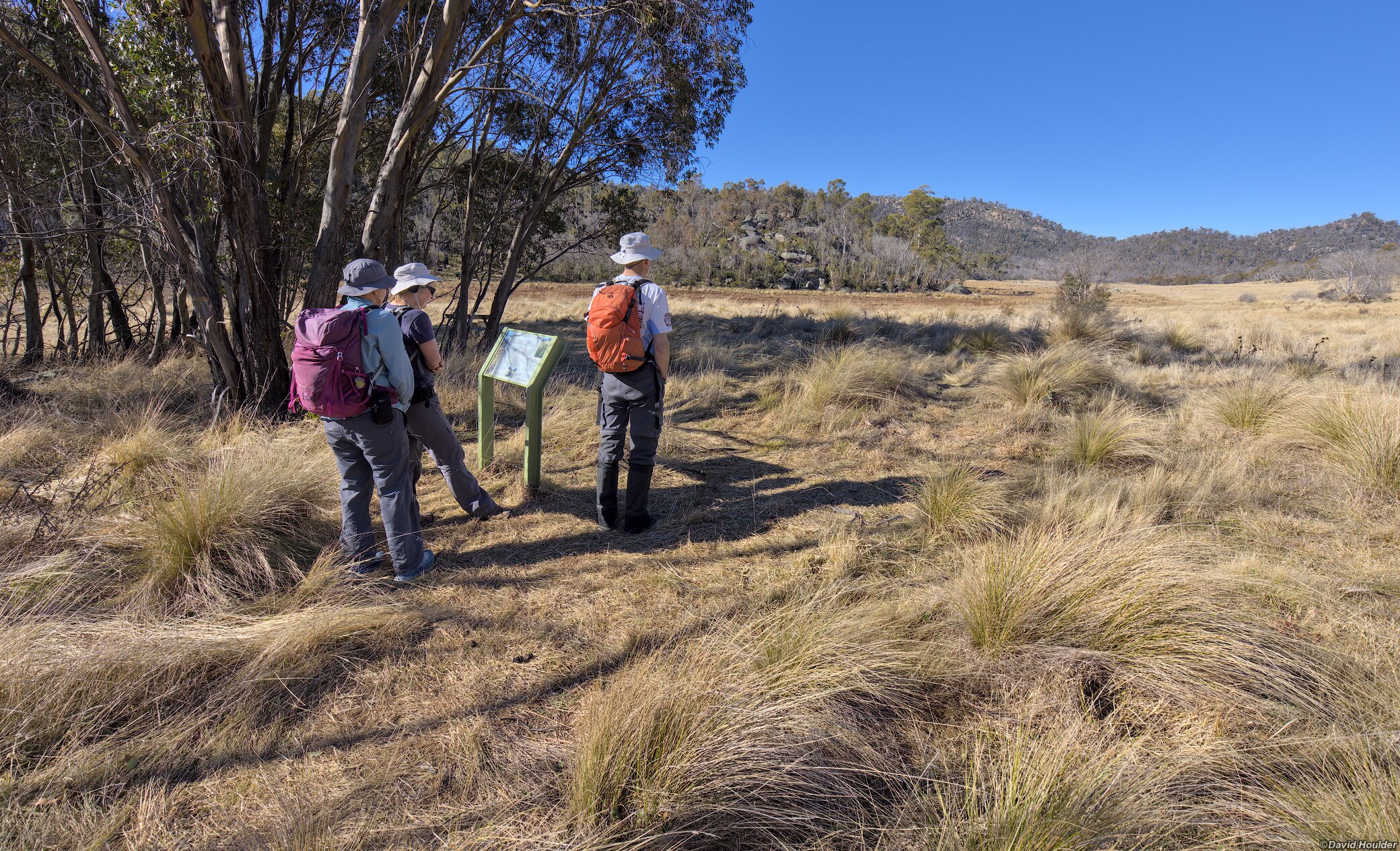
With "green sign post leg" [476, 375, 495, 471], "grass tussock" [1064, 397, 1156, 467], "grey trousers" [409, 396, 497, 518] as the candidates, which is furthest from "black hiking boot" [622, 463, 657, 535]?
"grass tussock" [1064, 397, 1156, 467]

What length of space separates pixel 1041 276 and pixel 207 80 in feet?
355

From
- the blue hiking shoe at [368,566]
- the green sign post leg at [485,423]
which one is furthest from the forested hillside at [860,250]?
the blue hiking shoe at [368,566]

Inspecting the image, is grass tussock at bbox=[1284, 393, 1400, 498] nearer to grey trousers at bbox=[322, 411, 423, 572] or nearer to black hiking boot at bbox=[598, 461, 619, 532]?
black hiking boot at bbox=[598, 461, 619, 532]

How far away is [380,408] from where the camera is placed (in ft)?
10.6

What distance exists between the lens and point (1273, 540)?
3.72 meters

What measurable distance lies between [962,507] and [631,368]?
89.3 inches

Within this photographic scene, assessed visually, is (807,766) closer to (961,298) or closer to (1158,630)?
(1158,630)

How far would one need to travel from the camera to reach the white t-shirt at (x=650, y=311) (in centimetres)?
394

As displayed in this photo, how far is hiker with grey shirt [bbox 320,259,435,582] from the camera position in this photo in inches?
128

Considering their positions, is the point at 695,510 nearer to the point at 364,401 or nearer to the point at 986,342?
the point at 364,401

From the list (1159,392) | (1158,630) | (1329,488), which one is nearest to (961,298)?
(1159,392)

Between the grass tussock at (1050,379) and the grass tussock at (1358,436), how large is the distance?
203 cm

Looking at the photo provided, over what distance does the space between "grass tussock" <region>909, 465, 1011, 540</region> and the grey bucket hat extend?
11.4ft

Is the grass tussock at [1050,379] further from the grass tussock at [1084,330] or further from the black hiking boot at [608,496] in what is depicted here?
the black hiking boot at [608,496]
